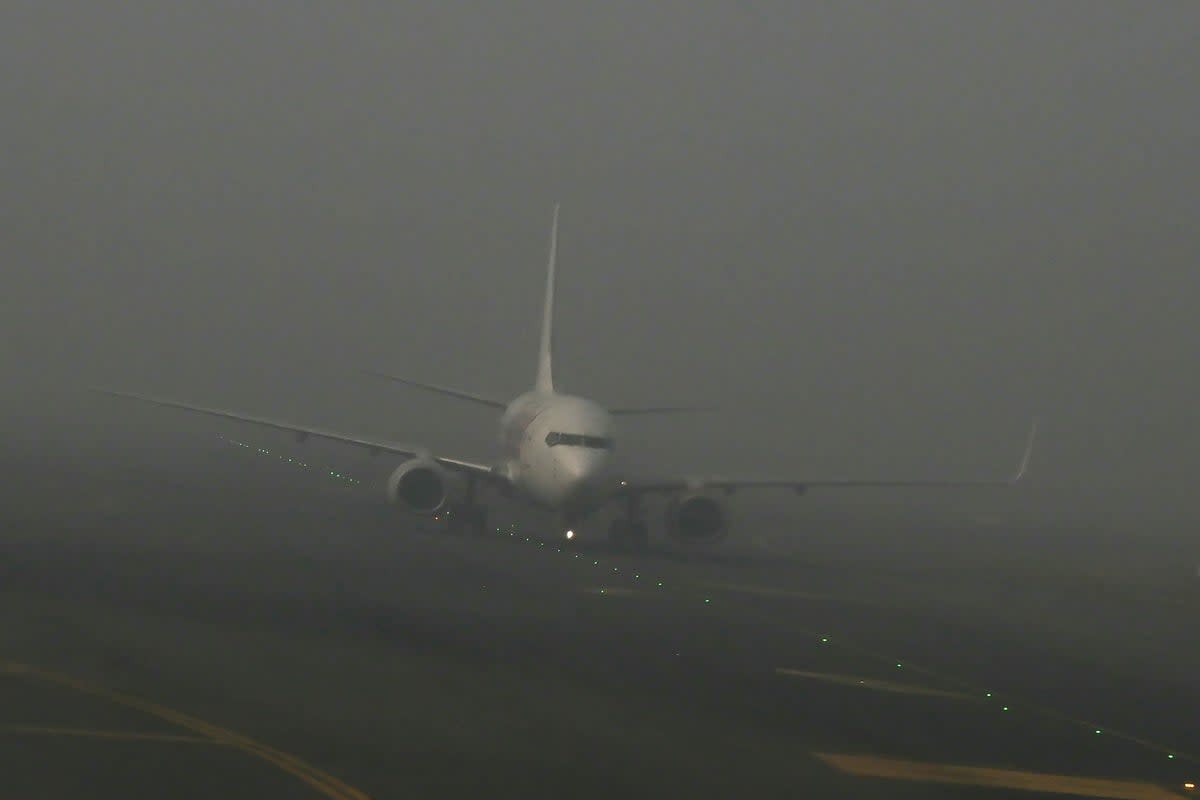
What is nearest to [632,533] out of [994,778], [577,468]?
[577,468]

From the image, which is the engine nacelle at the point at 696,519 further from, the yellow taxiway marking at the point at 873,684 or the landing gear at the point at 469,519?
the yellow taxiway marking at the point at 873,684

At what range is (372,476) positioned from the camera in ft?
275

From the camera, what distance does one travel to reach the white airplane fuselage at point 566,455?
4194 centimetres

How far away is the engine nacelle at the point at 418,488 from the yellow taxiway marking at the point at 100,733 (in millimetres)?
28738

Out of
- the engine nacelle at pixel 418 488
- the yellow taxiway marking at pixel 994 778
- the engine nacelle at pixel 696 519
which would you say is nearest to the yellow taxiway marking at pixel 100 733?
the yellow taxiway marking at pixel 994 778

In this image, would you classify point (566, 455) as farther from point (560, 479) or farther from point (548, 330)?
point (548, 330)

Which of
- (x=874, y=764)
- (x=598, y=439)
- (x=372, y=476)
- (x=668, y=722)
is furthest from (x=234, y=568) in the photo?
(x=372, y=476)

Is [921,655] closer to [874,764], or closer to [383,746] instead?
[874,764]

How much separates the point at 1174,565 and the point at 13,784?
4857 centimetres

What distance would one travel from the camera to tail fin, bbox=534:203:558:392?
5250 cm

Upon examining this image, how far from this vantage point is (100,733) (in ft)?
51.2

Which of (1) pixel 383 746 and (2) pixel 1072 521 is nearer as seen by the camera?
(1) pixel 383 746

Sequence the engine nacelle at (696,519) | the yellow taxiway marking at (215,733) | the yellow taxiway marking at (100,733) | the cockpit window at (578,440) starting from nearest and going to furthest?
the yellow taxiway marking at (215,733) → the yellow taxiway marking at (100,733) → the cockpit window at (578,440) → the engine nacelle at (696,519)

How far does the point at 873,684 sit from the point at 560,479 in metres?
19.5
